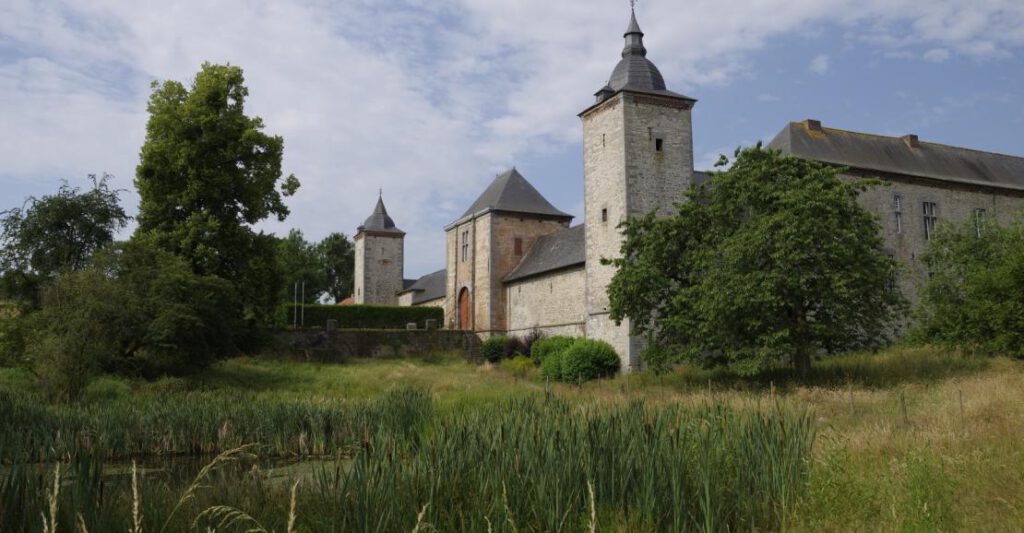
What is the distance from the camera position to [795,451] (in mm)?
6309

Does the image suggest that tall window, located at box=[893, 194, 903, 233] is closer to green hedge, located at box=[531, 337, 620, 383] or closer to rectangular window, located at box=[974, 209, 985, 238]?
rectangular window, located at box=[974, 209, 985, 238]

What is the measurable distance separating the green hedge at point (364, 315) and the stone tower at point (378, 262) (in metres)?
12.5

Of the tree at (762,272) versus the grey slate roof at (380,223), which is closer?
the tree at (762,272)

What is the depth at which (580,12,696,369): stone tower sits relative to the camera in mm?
23688

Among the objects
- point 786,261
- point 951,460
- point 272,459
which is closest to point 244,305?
point 272,459

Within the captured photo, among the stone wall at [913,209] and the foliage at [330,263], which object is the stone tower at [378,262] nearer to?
the foliage at [330,263]

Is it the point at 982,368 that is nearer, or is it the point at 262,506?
the point at 262,506

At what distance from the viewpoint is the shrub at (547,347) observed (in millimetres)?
24500

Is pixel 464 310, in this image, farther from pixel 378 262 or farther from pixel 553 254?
pixel 378 262

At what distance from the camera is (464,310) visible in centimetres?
3503

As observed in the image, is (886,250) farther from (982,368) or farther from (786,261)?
(786,261)

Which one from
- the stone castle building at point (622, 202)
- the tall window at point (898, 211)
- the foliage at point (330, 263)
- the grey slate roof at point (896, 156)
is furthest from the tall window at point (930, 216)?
the foliage at point (330, 263)

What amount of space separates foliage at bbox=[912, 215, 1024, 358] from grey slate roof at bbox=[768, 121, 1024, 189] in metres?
3.10

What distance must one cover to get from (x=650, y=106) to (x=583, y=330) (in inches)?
303
